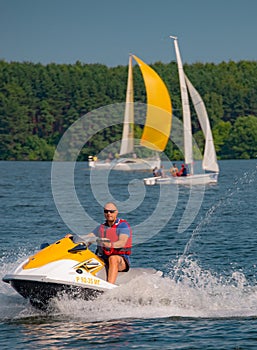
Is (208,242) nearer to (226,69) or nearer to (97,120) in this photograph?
(97,120)

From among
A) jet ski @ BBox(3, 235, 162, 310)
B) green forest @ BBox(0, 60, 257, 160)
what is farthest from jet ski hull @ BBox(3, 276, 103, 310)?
green forest @ BBox(0, 60, 257, 160)

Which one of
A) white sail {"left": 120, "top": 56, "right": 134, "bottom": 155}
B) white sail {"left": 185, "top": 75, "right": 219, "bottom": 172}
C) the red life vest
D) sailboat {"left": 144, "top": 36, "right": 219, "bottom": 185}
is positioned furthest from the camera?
white sail {"left": 120, "top": 56, "right": 134, "bottom": 155}

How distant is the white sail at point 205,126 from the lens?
46562 mm

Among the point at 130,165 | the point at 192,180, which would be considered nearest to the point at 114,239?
the point at 192,180

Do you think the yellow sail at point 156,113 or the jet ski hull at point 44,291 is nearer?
the jet ski hull at point 44,291

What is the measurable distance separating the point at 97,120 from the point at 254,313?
103735mm

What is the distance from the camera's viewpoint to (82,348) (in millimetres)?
11055

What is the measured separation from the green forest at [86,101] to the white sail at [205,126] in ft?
198

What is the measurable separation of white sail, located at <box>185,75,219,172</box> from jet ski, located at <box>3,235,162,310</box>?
112 feet

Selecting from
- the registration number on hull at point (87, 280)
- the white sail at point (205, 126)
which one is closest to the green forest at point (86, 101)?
the white sail at point (205, 126)

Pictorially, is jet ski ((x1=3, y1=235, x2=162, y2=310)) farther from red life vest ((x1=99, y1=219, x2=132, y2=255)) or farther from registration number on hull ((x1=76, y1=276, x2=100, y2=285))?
red life vest ((x1=99, y1=219, x2=132, y2=255))

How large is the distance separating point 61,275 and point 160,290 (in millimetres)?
1934

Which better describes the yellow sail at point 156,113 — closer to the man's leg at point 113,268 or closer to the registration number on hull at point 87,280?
the man's leg at point 113,268

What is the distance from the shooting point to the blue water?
11.5 metres
